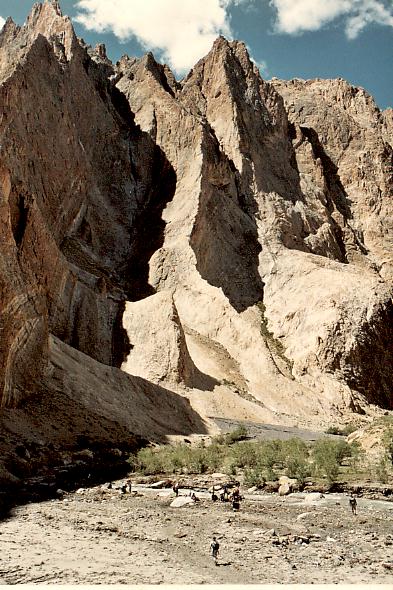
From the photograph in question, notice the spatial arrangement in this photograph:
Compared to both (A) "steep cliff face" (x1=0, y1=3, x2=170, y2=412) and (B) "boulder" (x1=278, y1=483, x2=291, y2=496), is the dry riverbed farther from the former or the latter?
(A) "steep cliff face" (x1=0, y1=3, x2=170, y2=412)

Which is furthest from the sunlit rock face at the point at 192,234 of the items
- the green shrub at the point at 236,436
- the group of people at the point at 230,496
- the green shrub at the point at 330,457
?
the green shrub at the point at 330,457

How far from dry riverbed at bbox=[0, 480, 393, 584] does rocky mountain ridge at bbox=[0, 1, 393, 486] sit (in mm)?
9075

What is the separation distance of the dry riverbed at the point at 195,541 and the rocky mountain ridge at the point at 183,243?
9075 mm

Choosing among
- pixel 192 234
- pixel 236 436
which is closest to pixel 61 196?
pixel 192 234

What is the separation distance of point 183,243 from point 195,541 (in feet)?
142

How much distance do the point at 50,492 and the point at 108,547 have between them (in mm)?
6408

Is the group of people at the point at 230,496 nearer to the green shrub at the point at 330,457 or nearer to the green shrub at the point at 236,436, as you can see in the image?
the green shrub at the point at 330,457

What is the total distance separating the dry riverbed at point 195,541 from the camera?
9430 millimetres

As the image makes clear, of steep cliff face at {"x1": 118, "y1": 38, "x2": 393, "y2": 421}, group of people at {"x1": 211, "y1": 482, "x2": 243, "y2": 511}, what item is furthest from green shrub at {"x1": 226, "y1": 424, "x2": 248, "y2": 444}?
group of people at {"x1": 211, "y1": 482, "x2": 243, "y2": 511}

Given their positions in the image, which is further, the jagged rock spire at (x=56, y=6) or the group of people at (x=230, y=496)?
the jagged rock spire at (x=56, y=6)

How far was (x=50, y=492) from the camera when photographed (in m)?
17.0

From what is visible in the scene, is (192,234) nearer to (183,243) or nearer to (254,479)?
(183,243)

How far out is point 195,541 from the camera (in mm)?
11750

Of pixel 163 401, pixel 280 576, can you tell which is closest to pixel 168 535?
pixel 280 576
